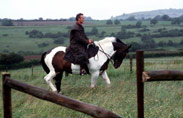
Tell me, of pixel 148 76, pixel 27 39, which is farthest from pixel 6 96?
pixel 27 39

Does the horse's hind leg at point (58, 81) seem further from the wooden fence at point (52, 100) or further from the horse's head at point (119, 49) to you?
the wooden fence at point (52, 100)

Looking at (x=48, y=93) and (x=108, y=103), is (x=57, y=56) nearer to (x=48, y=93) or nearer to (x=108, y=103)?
(x=108, y=103)

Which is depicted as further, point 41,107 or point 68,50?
point 68,50

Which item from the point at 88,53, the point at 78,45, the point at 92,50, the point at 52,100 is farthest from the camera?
the point at 92,50

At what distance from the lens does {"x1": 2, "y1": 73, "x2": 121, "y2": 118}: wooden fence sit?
3.15 metres

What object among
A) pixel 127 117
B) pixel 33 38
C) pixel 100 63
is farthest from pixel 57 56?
pixel 33 38

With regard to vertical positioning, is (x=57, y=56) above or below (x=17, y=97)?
above

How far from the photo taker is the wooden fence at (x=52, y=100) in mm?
3146

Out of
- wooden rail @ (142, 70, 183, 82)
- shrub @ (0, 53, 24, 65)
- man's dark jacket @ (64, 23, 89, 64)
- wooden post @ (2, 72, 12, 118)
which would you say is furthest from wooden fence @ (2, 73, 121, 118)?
shrub @ (0, 53, 24, 65)

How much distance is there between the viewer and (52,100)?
3738 millimetres

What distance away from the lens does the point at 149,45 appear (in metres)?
60.6

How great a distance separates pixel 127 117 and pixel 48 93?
9.87 feet

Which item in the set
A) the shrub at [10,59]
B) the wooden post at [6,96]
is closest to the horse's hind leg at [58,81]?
the wooden post at [6,96]

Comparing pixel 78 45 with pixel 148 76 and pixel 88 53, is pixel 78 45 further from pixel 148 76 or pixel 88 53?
pixel 148 76
